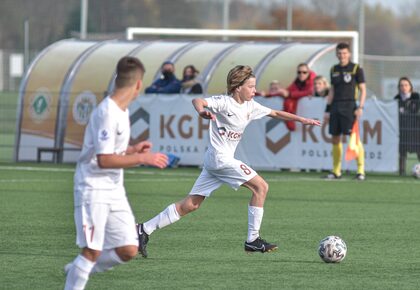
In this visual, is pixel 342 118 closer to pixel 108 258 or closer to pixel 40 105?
pixel 40 105

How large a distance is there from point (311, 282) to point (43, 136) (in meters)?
17.7

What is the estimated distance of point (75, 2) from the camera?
5366 cm

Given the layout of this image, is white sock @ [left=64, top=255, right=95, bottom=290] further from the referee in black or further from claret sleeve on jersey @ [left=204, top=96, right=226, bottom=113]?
the referee in black

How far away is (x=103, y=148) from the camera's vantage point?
803 centimetres

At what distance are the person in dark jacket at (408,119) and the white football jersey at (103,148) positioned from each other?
1529cm

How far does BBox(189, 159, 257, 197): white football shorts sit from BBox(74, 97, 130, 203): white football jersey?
134 inches

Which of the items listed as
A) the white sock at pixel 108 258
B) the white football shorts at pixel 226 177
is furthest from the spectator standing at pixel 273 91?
the white sock at pixel 108 258

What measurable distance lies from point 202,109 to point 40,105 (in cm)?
1646

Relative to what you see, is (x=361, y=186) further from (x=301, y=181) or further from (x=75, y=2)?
(x=75, y=2)

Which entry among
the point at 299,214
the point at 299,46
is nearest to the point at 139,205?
the point at 299,214

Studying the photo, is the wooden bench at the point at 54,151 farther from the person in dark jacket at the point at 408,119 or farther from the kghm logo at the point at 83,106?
the person in dark jacket at the point at 408,119

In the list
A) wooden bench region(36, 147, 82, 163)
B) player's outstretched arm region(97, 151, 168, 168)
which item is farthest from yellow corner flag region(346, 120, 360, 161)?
player's outstretched arm region(97, 151, 168, 168)

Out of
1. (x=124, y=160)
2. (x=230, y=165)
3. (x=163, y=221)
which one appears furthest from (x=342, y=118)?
(x=124, y=160)

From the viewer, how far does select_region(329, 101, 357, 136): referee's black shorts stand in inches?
837
